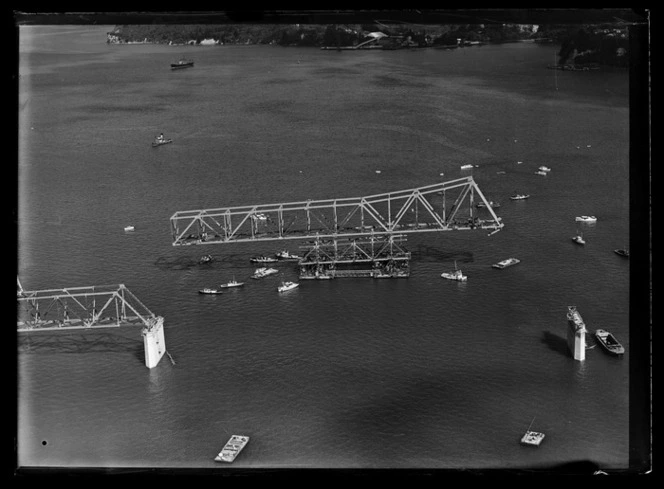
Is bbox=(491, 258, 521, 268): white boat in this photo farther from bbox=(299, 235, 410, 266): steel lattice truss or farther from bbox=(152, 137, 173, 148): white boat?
bbox=(152, 137, 173, 148): white boat

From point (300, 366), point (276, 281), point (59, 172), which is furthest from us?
point (59, 172)

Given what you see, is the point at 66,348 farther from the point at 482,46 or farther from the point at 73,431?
the point at 482,46

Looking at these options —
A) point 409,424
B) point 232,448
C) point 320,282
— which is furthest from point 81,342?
point 409,424

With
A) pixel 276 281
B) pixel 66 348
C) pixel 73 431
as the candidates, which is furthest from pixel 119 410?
pixel 276 281

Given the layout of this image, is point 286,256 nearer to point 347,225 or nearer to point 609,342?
point 347,225

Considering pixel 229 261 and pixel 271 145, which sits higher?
pixel 271 145

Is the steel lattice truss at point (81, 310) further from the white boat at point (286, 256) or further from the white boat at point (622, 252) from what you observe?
the white boat at point (622, 252)

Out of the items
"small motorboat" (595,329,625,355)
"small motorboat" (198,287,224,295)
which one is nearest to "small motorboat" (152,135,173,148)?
"small motorboat" (198,287,224,295)

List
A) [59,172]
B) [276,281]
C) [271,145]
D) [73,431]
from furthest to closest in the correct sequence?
[271,145] → [59,172] → [276,281] → [73,431]
